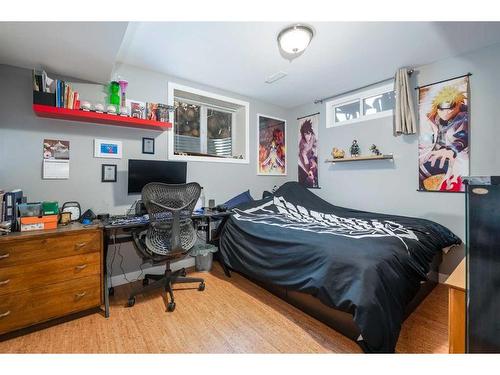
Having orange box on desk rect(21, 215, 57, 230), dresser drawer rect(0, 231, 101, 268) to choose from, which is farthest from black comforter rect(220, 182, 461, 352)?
orange box on desk rect(21, 215, 57, 230)

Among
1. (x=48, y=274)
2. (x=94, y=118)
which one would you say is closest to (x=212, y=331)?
(x=48, y=274)

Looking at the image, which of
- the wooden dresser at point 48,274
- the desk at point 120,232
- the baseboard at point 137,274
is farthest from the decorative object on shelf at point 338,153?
the wooden dresser at point 48,274

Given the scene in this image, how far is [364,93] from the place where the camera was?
319 centimetres

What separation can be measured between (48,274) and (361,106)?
399cm

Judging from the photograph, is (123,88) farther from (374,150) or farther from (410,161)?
(410,161)

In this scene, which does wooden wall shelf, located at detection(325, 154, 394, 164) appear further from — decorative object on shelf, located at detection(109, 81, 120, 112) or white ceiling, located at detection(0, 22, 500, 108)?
decorative object on shelf, located at detection(109, 81, 120, 112)

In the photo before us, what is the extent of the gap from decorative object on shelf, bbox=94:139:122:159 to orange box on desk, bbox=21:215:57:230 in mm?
804

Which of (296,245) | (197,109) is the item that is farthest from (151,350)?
(197,109)

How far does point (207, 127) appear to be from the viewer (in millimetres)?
3459

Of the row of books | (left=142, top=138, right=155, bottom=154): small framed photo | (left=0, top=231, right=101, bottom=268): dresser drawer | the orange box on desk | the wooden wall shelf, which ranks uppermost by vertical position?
the row of books

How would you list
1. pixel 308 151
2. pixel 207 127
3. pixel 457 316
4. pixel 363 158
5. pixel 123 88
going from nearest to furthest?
pixel 457 316 < pixel 123 88 < pixel 363 158 < pixel 207 127 < pixel 308 151

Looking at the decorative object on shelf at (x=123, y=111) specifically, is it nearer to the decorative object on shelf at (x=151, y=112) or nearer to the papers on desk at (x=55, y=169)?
the decorative object on shelf at (x=151, y=112)

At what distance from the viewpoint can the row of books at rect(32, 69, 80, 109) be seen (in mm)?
1957
